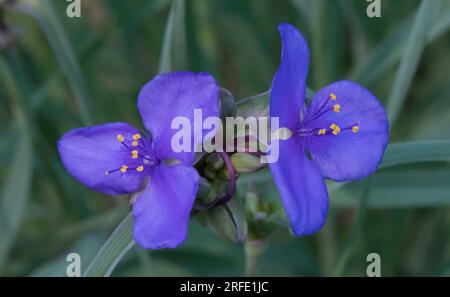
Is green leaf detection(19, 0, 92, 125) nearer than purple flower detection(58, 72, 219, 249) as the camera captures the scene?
No

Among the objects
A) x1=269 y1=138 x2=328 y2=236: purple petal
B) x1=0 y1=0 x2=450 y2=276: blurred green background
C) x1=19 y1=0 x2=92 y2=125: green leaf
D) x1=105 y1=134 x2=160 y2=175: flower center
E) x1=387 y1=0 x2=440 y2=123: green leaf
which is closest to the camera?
x1=269 y1=138 x2=328 y2=236: purple petal

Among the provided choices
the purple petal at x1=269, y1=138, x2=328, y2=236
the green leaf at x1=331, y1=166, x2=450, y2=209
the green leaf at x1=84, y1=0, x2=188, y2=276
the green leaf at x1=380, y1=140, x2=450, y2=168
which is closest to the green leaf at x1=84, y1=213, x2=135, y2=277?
the green leaf at x1=84, y1=0, x2=188, y2=276

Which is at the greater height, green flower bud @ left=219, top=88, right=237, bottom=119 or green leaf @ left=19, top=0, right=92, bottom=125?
green leaf @ left=19, top=0, right=92, bottom=125

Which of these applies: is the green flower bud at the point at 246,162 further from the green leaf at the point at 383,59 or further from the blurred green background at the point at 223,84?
the green leaf at the point at 383,59

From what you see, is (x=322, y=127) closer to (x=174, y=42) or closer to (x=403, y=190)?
(x=174, y=42)

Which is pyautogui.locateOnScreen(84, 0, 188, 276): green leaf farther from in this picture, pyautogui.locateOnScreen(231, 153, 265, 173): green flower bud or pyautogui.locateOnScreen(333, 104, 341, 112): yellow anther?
pyautogui.locateOnScreen(333, 104, 341, 112): yellow anther

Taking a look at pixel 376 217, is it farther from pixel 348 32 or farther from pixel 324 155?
pixel 324 155
